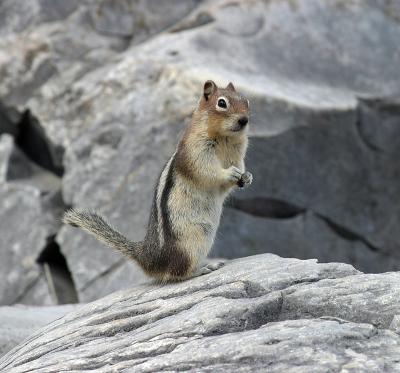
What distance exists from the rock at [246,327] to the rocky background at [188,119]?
4346mm

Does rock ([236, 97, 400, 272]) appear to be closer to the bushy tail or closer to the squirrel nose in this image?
the bushy tail

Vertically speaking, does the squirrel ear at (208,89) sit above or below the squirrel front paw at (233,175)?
above

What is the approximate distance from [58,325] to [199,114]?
2.00 meters

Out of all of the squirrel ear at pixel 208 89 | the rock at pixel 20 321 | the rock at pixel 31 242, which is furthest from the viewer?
the rock at pixel 31 242

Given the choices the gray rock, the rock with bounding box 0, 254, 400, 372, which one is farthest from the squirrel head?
the gray rock

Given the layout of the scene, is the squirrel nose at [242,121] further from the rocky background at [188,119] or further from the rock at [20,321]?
the rocky background at [188,119]

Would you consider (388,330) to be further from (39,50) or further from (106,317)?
(39,50)

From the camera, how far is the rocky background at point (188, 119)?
11.6 meters

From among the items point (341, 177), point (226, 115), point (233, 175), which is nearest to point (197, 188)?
point (233, 175)

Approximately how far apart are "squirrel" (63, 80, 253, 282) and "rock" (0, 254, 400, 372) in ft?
0.99

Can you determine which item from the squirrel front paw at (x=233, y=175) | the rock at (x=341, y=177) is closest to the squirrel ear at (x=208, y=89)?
the squirrel front paw at (x=233, y=175)

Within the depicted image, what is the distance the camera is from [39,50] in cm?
1376

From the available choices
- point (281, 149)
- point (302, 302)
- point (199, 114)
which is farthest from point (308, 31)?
point (302, 302)

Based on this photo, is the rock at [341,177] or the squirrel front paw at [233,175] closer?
the squirrel front paw at [233,175]
